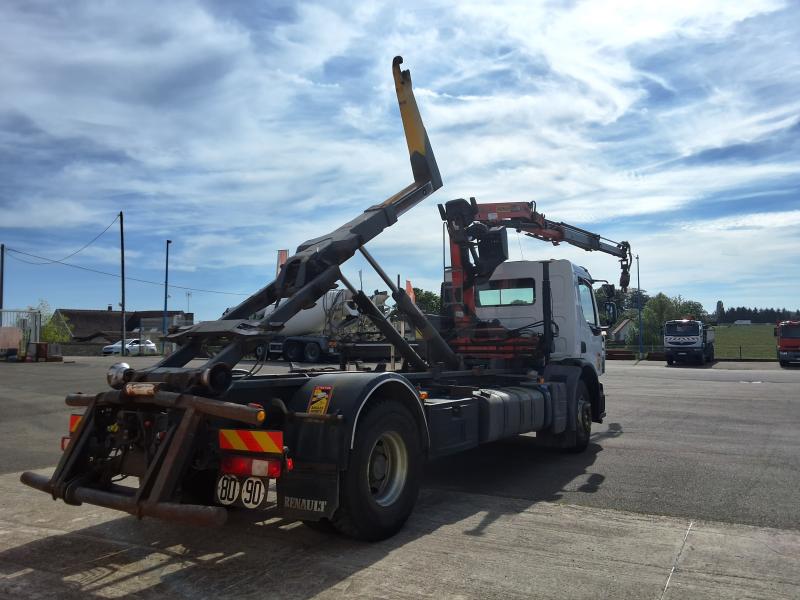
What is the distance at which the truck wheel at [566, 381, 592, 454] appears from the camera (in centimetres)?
977

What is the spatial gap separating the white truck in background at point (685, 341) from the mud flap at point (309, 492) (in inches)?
1419

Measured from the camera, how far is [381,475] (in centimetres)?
589

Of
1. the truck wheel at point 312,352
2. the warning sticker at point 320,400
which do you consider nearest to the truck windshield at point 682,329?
the truck wheel at point 312,352

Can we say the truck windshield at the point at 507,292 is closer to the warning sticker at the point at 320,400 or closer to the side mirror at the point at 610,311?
the side mirror at the point at 610,311

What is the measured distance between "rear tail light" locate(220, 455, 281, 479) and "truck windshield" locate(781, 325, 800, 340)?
35763mm

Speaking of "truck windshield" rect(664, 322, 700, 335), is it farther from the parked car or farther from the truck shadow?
the truck shadow

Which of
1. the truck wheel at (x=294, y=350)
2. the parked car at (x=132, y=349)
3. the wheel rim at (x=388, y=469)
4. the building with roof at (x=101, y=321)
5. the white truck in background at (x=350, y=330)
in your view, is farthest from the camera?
the building with roof at (x=101, y=321)

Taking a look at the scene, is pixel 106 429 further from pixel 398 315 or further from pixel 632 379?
pixel 632 379

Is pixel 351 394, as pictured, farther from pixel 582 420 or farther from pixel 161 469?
pixel 582 420

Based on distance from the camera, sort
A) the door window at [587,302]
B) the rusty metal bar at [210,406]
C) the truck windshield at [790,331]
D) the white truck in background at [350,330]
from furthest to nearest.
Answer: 1. the truck windshield at [790,331]
2. the door window at [587,302]
3. the white truck in background at [350,330]
4. the rusty metal bar at [210,406]

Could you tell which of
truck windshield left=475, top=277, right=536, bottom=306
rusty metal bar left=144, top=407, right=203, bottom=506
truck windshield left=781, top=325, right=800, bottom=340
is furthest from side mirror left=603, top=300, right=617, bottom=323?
truck windshield left=781, top=325, right=800, bottom=340

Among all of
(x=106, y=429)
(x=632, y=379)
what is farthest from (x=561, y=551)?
(x=632, y=379)

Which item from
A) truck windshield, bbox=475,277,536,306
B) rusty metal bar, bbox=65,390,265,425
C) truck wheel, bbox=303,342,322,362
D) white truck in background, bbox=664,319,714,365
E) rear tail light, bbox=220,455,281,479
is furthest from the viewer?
white truck in background, bbox=664,319,714,365

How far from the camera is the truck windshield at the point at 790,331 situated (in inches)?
1352
